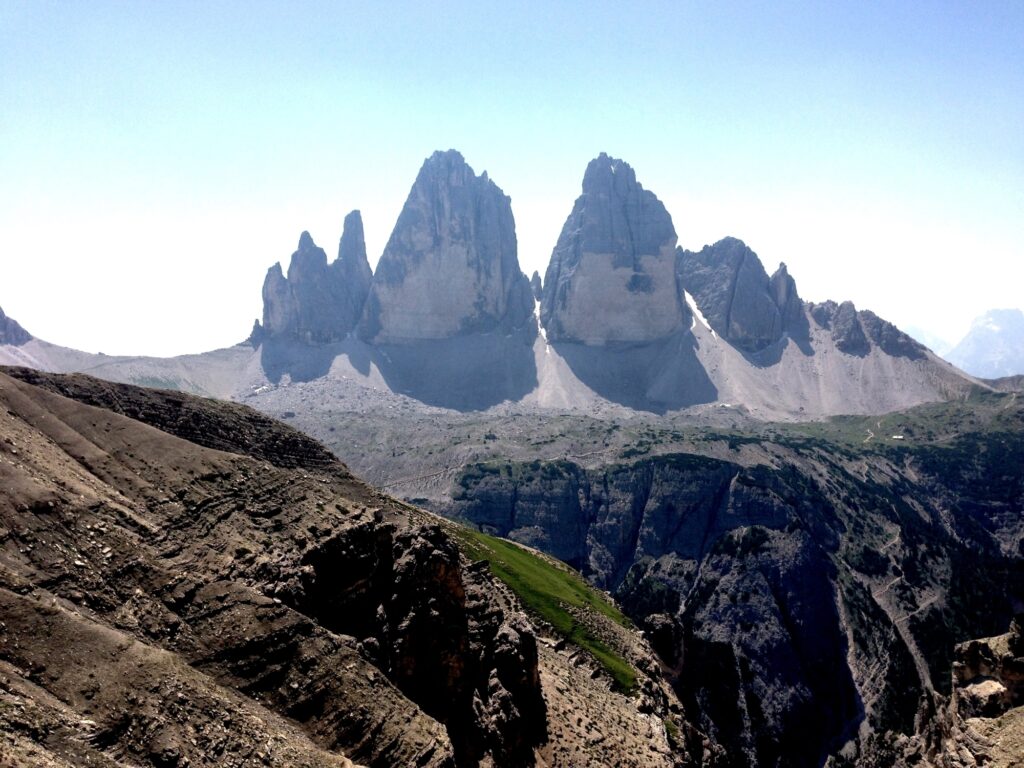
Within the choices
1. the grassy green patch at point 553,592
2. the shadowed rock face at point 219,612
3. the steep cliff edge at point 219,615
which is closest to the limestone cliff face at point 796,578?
the grassy green patch at point 553,592

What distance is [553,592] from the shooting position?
8212cm

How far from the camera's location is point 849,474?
19062 cm

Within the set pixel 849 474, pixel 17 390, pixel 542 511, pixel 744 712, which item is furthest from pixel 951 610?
pixel 17 390

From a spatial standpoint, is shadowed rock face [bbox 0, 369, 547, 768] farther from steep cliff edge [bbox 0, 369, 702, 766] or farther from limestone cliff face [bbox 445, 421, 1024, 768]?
limestone cliff face [bbox 445, 421, 1024, 768]

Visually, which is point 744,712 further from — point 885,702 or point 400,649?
point 400,649

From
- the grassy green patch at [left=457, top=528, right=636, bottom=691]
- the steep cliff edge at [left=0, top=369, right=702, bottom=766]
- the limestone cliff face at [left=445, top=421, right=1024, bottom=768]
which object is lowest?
the limestone cliff face at [left=445, top=421, right=1024, bottom=768]

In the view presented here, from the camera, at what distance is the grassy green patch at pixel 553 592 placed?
231ft

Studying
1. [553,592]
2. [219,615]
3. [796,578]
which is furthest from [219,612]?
[796,578]

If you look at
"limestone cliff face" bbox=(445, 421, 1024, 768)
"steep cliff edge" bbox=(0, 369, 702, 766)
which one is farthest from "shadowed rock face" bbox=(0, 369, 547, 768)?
"limestone cliff face" bbox=(445, 421, 1024, 768)

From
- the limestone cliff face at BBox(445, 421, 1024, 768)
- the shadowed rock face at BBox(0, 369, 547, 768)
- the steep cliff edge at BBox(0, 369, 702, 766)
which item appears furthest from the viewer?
the limestone cliff face at BBox(445, 421, 1024, 768)

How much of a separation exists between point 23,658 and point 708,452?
611 feet

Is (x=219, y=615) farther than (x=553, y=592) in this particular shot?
No

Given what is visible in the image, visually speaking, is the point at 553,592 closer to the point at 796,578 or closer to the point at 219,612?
the point at 219,612

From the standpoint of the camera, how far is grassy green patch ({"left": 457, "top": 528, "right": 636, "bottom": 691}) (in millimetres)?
70312
